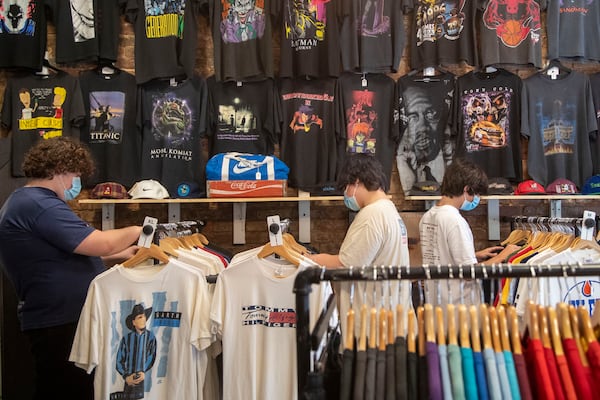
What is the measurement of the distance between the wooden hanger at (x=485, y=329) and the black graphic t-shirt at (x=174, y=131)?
2698 mm

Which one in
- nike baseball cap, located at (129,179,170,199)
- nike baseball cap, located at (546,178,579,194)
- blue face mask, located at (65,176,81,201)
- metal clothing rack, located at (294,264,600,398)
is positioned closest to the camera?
metal clothing rack, located at (294,264,600,398)

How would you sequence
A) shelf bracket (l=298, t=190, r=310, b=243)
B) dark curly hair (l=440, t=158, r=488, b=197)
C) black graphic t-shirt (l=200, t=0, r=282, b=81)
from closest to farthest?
dark curly hair (l=440, t=158, r=488, b=197) → black graphic t-shirt (l=200, t=0, r=282, b=81) → shelf bracket (l=298, t=190, r=310, b=243)

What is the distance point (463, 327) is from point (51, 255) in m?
1.71

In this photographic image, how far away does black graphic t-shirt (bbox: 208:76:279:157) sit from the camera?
393 cm

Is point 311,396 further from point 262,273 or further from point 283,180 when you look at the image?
point 283,180

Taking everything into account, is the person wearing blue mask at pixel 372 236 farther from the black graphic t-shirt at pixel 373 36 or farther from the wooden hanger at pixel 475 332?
the black graphic t-shirt at pixel 373 36

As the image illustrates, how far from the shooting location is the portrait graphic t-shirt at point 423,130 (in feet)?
12.9

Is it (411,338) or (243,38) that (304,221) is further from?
(411,338)

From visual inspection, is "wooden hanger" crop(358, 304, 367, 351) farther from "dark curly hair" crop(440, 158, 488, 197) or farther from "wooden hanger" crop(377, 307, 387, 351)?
"dark curly hair" crop(440, 158, 488, 197)

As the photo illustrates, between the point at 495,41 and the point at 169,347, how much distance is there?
10.5 feet

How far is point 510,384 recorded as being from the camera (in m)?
1.34

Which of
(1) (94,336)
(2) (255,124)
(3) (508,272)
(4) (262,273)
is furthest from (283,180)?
(3) (508,272)

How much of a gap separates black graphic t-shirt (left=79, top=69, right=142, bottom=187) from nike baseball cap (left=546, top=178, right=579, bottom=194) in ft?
10.1

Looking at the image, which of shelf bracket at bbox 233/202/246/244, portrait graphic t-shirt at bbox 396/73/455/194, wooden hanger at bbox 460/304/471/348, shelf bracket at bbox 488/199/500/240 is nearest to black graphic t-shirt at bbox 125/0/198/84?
shelf bracket at bbox 233/202/246/244
